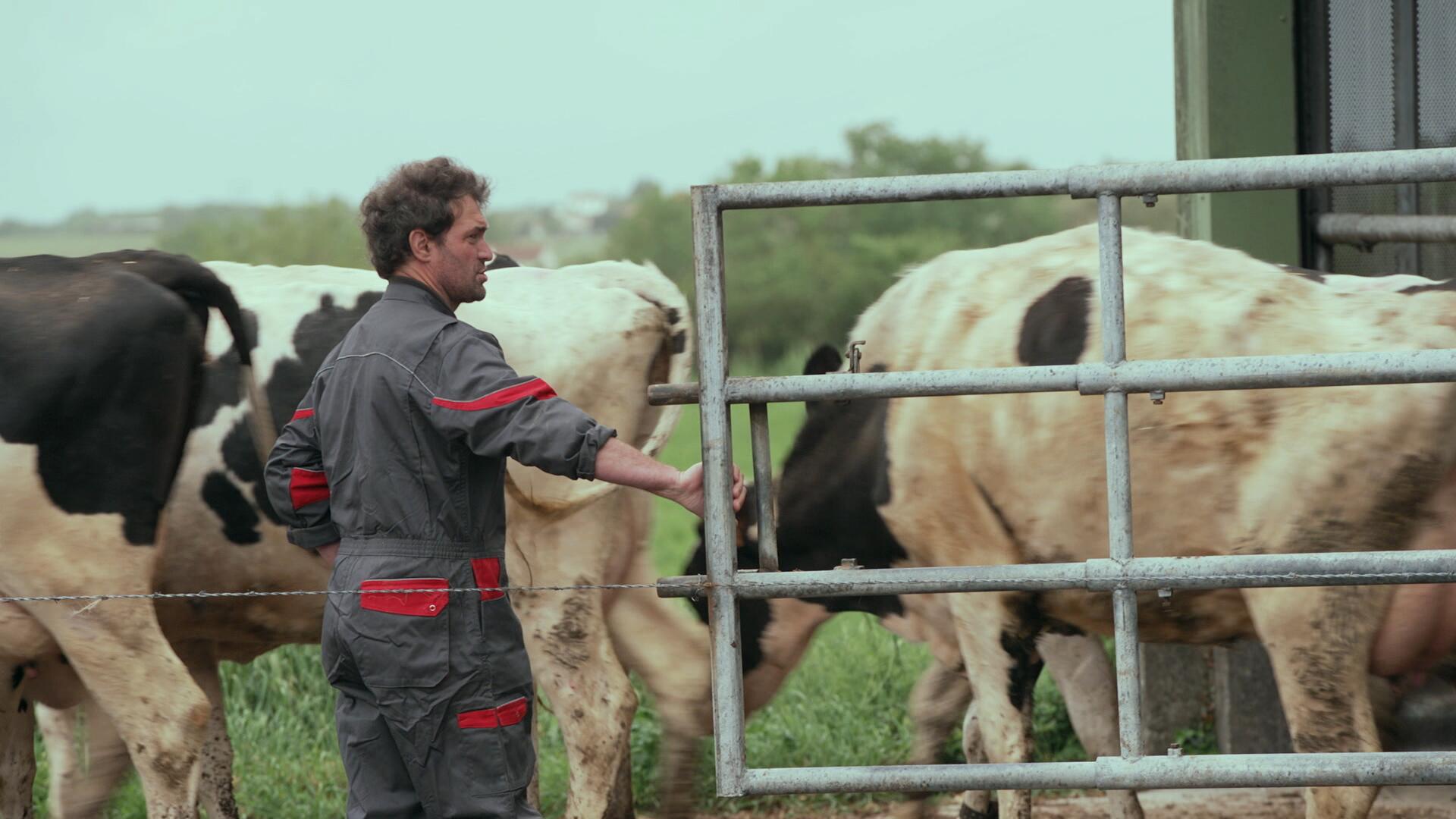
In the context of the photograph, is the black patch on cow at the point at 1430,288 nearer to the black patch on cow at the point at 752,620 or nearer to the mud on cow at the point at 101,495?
the black patch on cow at the point at 752,620

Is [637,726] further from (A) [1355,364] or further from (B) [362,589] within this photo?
(A) [1355,364]

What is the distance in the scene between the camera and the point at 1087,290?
490 centimetres

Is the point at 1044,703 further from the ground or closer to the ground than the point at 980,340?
closer to the ground

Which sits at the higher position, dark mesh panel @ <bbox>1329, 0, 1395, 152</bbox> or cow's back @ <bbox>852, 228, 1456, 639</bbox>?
dark mesh panel @ <bbox>1329, 0, 1395, 152</bbox>

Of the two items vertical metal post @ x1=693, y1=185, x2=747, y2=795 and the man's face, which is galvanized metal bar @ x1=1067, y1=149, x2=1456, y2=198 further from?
the man's face

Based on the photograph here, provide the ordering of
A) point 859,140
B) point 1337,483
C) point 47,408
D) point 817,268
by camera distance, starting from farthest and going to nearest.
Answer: point 859,140, point 817,268, point 47,408, point 1337,483

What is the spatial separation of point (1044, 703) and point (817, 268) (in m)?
32.1

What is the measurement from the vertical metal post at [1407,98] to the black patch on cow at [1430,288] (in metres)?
1.52

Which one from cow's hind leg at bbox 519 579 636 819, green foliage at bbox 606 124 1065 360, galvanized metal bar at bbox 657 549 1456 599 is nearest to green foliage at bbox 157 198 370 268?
green foliage at bbox 606 124 1065 360

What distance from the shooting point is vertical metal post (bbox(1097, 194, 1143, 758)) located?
10.8 feet

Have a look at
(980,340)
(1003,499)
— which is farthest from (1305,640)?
(980,340)

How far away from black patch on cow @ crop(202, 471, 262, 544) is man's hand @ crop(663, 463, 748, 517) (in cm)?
248

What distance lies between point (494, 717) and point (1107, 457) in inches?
53.6

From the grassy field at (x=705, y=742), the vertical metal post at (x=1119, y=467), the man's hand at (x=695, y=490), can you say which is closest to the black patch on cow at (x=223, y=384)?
the grassy field at (x=705, y=742)
